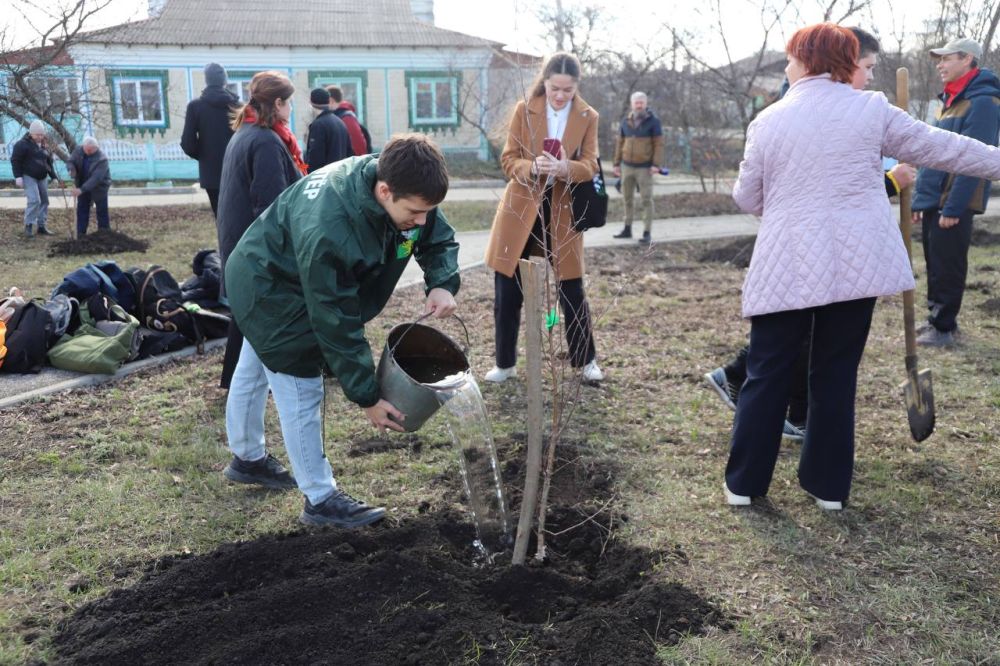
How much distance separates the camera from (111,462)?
A: 4156mm

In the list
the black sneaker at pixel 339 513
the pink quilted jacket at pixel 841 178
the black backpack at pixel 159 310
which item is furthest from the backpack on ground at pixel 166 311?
the pink quilted jacket at pixel 841 178

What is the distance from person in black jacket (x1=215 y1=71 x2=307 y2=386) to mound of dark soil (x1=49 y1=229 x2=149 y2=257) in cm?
678

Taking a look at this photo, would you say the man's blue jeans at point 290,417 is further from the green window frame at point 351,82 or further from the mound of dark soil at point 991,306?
the green window frame at point 351,82

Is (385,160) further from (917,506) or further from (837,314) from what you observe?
(917,506)

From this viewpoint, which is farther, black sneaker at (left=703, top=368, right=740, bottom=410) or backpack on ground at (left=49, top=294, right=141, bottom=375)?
backpack on ground at (left=49, top=294, right=141, bottom=375)

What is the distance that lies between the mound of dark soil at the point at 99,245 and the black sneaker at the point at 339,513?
821 centimetres

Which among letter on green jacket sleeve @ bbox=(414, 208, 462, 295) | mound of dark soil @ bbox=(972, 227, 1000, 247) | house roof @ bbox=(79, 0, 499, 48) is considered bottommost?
mound of dark soil @ bbox=(972, 227, 1000, 247)

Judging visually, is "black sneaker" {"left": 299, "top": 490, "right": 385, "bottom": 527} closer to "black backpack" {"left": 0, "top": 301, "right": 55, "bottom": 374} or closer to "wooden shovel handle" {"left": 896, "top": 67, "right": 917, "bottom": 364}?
"wooden shovel handle" {"left": 896, "top": 67, "right": 917, "bottom": 364}

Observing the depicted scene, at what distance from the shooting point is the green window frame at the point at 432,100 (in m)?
24.8

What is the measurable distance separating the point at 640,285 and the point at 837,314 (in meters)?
5.12

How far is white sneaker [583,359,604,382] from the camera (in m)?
5.26

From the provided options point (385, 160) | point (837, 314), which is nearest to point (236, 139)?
point (385, 160)

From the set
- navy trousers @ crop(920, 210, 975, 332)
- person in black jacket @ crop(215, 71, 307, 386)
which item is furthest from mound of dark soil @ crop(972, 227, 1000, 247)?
person in black jacket @ crop(215, 71, 307, 386)

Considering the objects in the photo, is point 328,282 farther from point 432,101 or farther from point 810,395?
point 432,101
